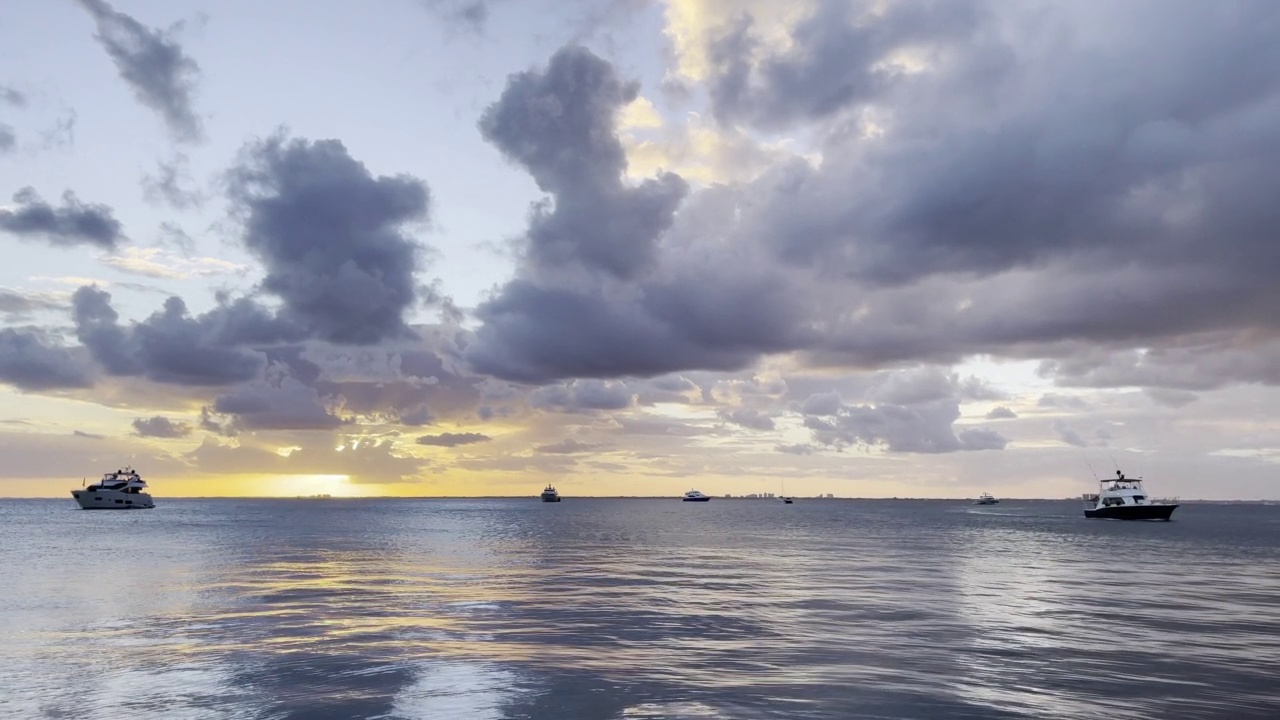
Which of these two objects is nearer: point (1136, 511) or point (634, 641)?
point (634, 641)

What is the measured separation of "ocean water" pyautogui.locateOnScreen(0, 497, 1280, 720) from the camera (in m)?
22.6

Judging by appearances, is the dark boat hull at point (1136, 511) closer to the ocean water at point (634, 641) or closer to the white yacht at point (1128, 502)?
the white yacht at point (1128, 502)

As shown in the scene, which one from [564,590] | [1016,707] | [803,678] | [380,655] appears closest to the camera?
[1016,707]

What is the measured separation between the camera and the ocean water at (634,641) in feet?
74.1

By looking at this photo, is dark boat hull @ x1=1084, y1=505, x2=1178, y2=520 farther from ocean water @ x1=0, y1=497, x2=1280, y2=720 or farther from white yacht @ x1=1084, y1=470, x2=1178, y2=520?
ocean water @ x1=0, y1=497, x2=1280, y2=720

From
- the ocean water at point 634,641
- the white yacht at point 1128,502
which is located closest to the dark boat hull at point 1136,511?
the white yacht at point 1128,502

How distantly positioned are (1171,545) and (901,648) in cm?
8645

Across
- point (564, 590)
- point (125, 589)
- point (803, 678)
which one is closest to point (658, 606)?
point (564, 590)

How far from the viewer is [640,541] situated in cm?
10406

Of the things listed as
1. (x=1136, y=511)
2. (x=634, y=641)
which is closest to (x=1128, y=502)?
(x=1136, y=511)

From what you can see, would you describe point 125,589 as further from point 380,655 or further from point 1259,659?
point 1259,659

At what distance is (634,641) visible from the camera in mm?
31172

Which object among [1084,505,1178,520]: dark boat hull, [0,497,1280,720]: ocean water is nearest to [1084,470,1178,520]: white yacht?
[1084,505,1178,520]: dark boat hull

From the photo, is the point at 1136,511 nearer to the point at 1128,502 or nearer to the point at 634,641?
the point at 1128,502
